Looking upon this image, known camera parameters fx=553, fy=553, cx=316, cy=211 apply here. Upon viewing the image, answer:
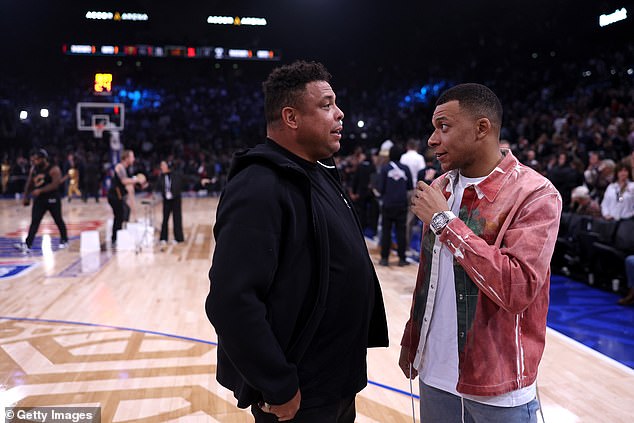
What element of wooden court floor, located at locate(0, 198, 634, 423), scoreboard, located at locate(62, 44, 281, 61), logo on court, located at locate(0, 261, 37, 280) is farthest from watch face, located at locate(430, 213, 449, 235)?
scoreboard, located at locate(62, 44, 281, 61)

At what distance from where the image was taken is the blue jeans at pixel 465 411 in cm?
173

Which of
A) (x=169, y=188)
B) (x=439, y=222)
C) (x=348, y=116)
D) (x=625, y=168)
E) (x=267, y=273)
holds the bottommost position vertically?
(x=169, y=188)

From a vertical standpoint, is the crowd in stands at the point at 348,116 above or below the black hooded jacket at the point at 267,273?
above

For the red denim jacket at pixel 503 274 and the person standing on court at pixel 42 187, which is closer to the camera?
the red denim jacket at pixel 503 274

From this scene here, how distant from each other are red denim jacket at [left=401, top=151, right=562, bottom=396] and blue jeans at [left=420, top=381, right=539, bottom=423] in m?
0.08

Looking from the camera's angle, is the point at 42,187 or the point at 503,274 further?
the point at 42,187

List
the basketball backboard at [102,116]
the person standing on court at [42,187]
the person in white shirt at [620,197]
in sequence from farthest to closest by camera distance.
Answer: the basketball backboard at [102,116] → the person standing on court at [42,187] → the person in white shirt at [620,197]

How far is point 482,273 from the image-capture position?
1607mm

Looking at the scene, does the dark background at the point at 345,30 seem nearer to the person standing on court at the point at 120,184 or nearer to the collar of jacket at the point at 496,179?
the person standing on court at the point at 120,184

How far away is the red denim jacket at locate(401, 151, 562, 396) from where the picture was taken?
160 centimetres

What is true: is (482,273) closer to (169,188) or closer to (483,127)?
(483,127)

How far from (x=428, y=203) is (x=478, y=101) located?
37cm

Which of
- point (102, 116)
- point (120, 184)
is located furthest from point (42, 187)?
point (102, 116)

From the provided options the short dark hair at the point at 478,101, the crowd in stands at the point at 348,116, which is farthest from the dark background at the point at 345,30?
the short dark hair at the point at 478,101
